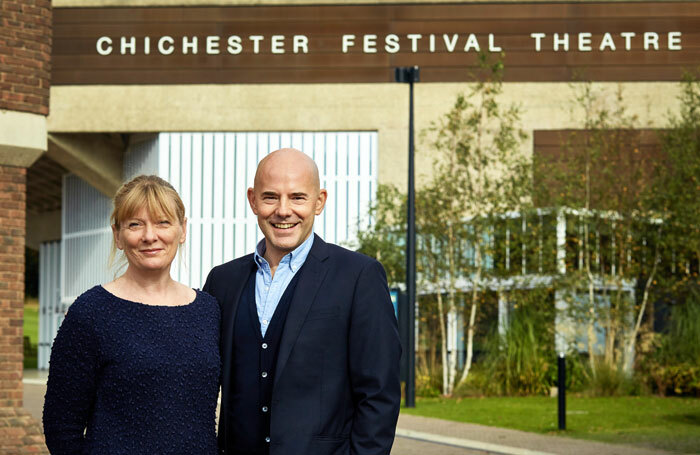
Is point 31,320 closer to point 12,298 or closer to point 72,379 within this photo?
point 12,298

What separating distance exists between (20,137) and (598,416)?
11.0m

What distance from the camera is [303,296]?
13.5 ft

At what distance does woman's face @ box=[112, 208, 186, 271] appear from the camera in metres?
3.88

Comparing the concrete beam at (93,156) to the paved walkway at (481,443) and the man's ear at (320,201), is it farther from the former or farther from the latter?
the man's ear at (320,201)

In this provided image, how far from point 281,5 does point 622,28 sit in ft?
32.1

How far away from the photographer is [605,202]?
25922mm

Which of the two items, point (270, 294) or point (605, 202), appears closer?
point (270, 294)

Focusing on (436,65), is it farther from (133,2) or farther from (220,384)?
(220,384)

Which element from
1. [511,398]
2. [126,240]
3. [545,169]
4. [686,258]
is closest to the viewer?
[126,240]

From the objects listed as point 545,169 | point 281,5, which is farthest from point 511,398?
point 281,5

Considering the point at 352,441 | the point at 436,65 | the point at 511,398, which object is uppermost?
the point at 436,65

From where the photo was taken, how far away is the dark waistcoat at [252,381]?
4074 millimetres

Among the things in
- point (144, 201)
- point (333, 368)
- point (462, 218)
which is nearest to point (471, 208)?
point (462, 218)

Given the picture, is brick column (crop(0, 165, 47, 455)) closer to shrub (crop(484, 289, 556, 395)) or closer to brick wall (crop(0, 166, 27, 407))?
brick wall (crop(0, 166, 27, 407))
